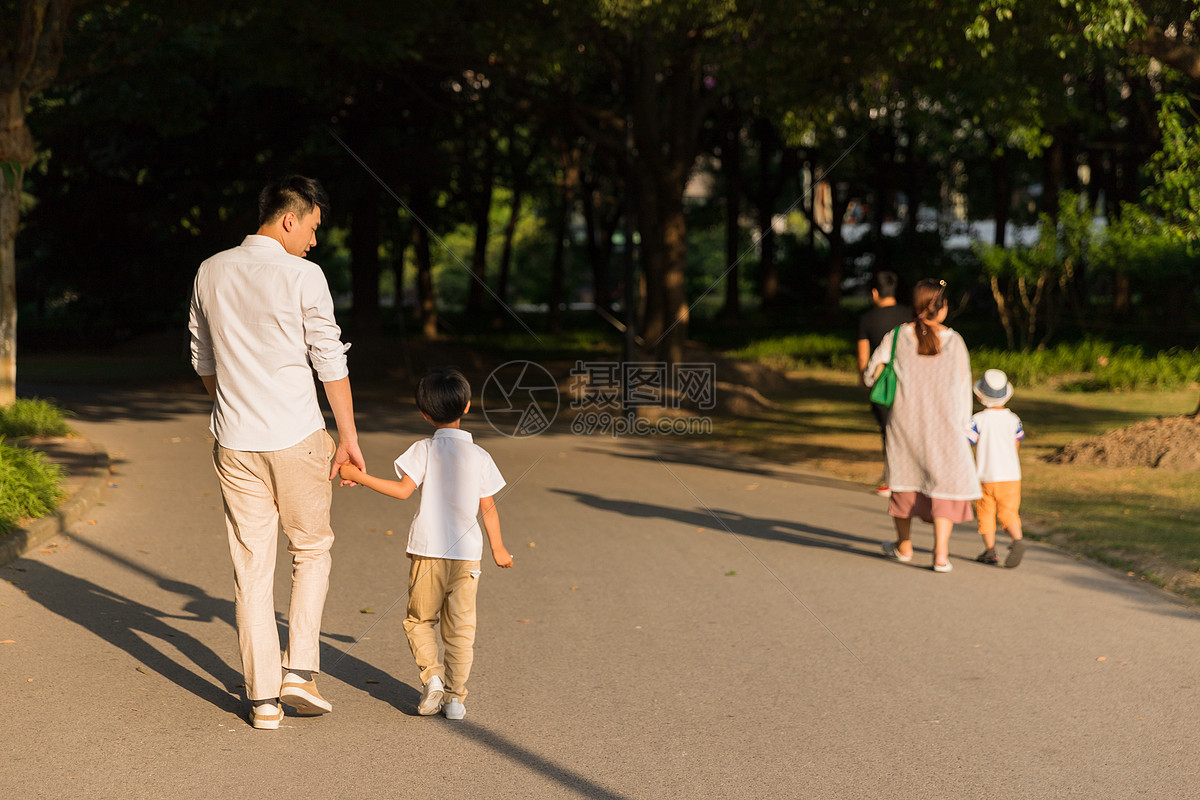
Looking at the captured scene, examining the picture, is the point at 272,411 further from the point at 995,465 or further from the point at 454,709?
the point at 995,465

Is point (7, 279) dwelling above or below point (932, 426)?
above

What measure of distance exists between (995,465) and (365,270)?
17.5m

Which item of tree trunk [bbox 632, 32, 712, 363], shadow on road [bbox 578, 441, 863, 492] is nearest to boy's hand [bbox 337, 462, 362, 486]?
shadow on road [bbox 578, 441, 863, 492]

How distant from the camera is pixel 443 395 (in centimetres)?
442

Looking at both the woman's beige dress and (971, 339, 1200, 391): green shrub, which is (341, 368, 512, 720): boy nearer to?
the woman's beige dress

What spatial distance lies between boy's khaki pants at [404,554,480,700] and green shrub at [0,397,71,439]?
845 centimetres

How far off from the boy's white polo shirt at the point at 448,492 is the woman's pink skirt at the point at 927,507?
3.56 m

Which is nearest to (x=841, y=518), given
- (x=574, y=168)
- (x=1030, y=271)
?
(x=1030, y=271)

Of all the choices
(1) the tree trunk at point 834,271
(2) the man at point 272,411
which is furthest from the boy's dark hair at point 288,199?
(1) the tree trunk at point 834,271

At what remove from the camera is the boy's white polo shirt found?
14.6 ft

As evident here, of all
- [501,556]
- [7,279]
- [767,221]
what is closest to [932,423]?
[501,556]

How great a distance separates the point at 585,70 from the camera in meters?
17.0

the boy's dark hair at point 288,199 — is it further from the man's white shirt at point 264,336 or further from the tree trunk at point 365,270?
the tree trunk at point 365,270

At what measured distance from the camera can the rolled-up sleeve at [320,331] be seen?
13.7 feet
